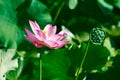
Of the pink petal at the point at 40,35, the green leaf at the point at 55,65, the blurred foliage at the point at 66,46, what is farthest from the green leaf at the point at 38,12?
the pink petal at the point at 40,35

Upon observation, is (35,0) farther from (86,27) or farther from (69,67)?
(69,67)

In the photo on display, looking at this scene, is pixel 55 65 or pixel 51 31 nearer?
pixel 51 31

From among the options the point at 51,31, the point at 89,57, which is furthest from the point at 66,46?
the point at 51,31

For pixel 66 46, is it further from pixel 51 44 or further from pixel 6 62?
pixel 51 44

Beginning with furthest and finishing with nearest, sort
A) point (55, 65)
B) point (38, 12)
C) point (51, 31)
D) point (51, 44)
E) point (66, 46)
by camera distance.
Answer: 1. point (38, 12)
2. point (66, 46)
3. point (55, 65)
4. point (51, 31)
5. point (51, 44)

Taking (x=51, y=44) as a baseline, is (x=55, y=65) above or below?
below

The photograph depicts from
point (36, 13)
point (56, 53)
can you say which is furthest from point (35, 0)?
point (56, 53)

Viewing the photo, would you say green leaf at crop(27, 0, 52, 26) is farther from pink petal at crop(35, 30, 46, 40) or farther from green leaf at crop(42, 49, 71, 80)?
pink petal at crop(35, 30, 46, 40)

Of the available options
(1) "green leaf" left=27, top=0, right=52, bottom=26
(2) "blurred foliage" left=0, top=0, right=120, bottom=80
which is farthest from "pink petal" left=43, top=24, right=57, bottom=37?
(1) "green leaf" left=27, top=0, right=52, bottom=26
